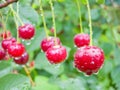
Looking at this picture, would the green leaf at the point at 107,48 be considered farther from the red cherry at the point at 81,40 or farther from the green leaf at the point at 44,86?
the red cherry at the point at 81,40

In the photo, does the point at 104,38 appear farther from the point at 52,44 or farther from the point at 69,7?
the point at 52,44

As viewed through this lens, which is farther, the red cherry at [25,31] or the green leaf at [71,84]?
the green leaf at [71,84]

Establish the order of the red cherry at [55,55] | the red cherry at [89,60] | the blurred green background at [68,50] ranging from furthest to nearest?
the blurred green background at [68,50] → the red cherry at [55,55] → the red cherry at [89,60]

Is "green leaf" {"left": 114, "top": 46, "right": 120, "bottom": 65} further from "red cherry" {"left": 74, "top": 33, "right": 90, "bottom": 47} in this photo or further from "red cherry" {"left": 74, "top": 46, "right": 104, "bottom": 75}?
"red cherry" {"left": 74, "top": 46, "right": 104, "bottom": 75}

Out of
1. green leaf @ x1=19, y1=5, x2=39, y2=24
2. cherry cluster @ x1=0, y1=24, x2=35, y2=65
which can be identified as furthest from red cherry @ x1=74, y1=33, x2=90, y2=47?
green leaf @ x1=19, y1=5, x2=39, y2=24

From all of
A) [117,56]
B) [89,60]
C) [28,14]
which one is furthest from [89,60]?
[117,56]

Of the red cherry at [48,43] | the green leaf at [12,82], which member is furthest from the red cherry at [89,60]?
the green leaf at [12,82]

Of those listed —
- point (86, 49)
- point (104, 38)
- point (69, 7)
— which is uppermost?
point (86, 49)

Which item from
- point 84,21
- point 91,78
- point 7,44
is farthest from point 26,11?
point 84,21
